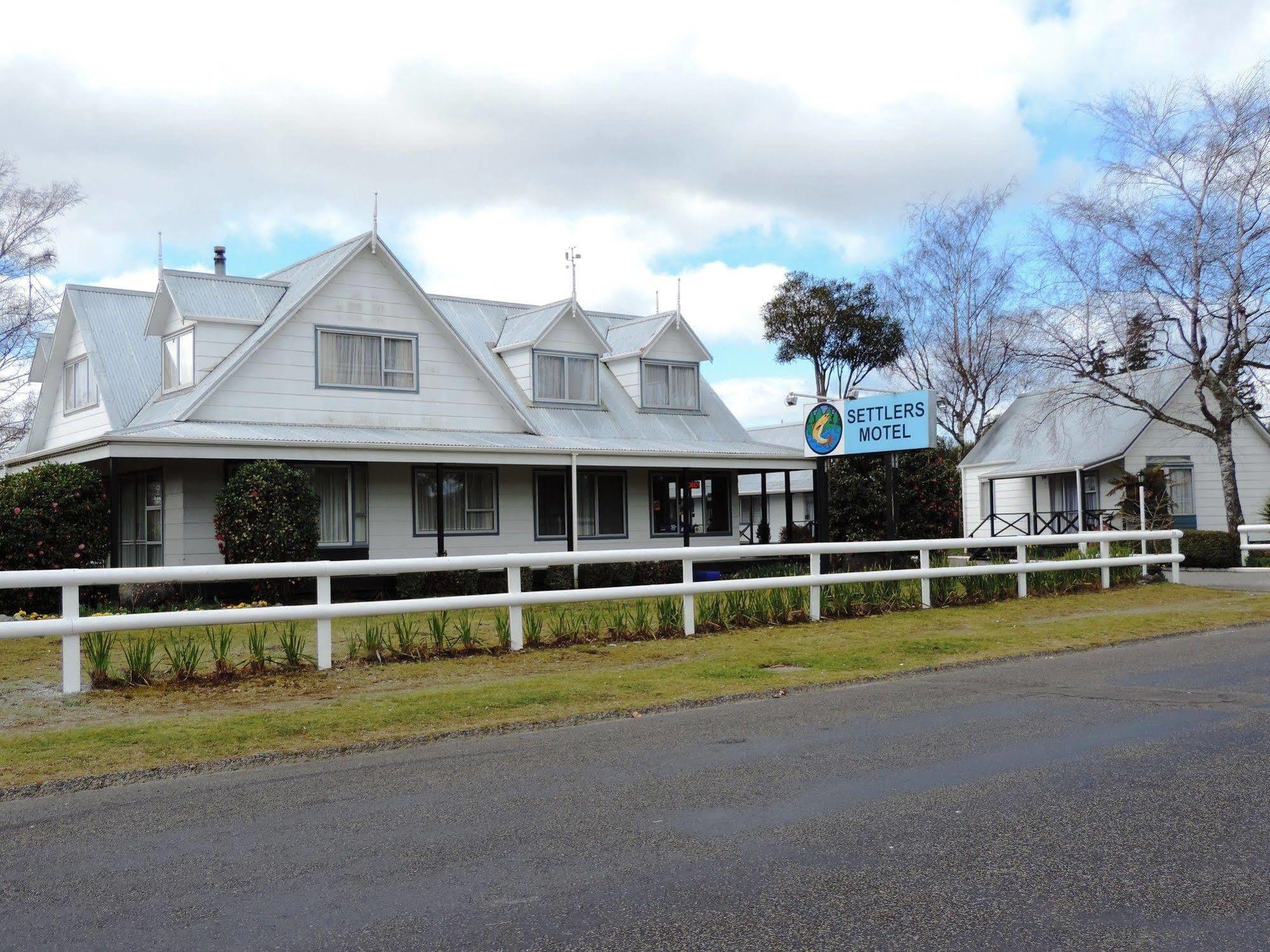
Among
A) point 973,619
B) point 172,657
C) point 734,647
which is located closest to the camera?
point 172,657

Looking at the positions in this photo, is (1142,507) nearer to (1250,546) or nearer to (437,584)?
(1250,546)

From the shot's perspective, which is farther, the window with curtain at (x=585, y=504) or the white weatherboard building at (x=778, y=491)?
the white weatherboard building at (x=778, y=491)

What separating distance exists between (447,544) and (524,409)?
3.92 meters

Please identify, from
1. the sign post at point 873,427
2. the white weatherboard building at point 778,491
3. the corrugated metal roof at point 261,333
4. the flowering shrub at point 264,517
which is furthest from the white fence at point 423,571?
the white weatherboard building at point 778,491

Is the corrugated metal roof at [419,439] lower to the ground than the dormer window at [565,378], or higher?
lower

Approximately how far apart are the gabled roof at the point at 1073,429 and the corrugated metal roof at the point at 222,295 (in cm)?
2231

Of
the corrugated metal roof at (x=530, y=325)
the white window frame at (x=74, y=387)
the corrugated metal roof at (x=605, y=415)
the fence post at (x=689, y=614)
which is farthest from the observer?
the corrugated metal roof at (x=530, y=325)

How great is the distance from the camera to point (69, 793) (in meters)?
6.87

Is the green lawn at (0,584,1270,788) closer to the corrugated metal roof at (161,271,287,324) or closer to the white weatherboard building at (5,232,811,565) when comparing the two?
the white weatherboard building at (5,232,811,565)

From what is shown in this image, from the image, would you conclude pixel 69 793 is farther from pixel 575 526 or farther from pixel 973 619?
pixel 575 526

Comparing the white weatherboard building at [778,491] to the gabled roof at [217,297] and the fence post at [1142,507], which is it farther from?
the gabled roof at [217,297]

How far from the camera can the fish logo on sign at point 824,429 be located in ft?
68.7

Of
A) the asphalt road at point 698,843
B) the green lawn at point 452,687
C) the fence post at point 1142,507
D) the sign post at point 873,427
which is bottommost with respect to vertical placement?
the asphalt road at point 698,843

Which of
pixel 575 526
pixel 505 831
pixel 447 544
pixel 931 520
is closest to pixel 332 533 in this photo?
pixel 447 544
